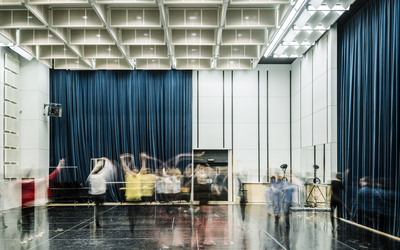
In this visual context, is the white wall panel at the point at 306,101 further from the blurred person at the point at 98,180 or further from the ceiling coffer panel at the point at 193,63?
the blurred person at the point at 98,180

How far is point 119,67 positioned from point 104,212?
6.24 metres

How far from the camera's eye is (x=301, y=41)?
12891 millimetres

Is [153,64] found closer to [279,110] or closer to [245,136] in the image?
[245,136]

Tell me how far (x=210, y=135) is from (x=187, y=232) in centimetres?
830

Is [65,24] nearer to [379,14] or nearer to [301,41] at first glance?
[301,41]

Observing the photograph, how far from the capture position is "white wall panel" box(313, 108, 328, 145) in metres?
12.4

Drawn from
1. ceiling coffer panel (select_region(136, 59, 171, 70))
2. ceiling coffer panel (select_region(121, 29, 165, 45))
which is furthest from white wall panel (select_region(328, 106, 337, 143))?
ceiling coffer panel (select_region(136, 59, 171, 70))

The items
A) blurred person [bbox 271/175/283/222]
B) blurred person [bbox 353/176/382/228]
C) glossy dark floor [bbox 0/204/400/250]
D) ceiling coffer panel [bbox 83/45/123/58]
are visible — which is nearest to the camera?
glossy dark floor [bbox 0/204/400/250]

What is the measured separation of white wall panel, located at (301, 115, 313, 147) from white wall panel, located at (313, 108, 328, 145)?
0.45 m

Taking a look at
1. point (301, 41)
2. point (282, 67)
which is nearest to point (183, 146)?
point (282, 67)

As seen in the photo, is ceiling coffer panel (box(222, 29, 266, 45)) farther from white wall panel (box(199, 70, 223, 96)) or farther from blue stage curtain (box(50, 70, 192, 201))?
blue stage curtain (box(50, 70, 192, 201))

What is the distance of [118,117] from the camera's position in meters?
16.7

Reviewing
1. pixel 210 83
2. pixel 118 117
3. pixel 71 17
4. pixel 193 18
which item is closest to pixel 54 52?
pixel 71 17

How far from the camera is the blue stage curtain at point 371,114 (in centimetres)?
873
